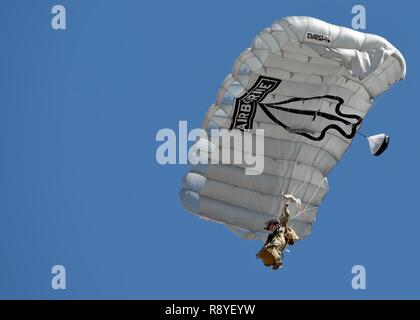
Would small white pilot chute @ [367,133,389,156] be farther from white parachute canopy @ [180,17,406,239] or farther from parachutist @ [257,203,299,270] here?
parachutist @ [257,203,299,270]

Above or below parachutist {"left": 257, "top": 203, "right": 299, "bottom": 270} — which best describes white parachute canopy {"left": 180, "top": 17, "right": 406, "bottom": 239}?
above

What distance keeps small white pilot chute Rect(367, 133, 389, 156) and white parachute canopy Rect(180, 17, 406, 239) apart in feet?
0.07

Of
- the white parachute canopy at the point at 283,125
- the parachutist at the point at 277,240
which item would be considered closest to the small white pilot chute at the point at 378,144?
the white parachute canopy at the point at 283,125

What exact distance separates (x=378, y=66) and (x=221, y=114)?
3472 millimetres

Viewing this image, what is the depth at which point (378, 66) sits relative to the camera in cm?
3319

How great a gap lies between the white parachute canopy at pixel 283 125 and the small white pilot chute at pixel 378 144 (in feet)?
0.07

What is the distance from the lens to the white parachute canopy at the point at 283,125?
110 ft

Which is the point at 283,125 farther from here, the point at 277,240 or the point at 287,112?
the point at 277,240

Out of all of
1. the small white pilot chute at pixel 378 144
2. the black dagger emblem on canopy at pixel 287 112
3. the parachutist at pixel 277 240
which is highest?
the black dagger emblem on canopy at pixel 287 112

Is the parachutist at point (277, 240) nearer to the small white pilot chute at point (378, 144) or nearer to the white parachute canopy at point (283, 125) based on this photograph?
the white parachute canopy at point (283, 125)

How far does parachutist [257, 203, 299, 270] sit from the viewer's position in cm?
3284

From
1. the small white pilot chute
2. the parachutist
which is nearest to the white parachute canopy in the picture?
the small white pilot chute

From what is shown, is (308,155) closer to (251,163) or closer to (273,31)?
(251,163)
